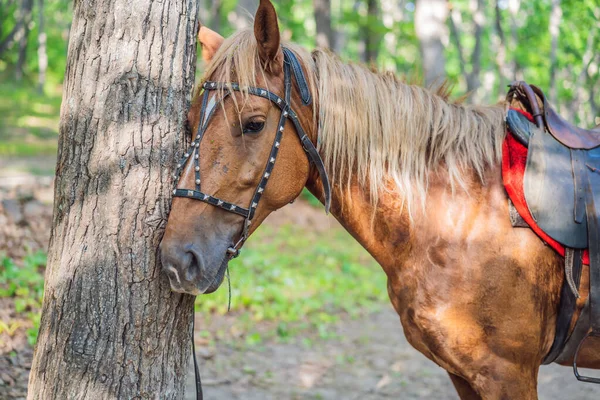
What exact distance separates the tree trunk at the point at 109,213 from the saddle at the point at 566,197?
5.53ft

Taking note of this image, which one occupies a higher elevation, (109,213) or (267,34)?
(267,34)

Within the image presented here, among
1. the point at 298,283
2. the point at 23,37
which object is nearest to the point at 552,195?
the point at 298,283

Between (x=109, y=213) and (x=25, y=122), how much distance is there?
15690mm

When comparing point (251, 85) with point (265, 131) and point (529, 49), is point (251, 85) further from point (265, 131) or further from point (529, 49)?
point (529, 49)

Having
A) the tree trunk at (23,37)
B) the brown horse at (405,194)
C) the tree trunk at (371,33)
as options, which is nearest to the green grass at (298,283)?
→ the brown horse at (405,194)

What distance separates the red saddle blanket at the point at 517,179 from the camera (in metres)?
2.39

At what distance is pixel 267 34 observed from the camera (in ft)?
7.21

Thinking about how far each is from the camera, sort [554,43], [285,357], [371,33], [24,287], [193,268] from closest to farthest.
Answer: [193,268]
[24,287]
[285,357]
[554,43]
[371,33]

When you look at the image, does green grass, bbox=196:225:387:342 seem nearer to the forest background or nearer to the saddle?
the forest background

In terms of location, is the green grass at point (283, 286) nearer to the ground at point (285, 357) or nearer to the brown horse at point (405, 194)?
the ground at point (285, 357)

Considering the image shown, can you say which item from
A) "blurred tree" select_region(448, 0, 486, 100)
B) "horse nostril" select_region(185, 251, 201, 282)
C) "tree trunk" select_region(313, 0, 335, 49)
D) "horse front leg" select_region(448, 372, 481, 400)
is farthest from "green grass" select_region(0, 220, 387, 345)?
"tree trunk" select_region(313, 0, 335, 49)

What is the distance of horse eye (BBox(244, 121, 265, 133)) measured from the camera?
2217mm

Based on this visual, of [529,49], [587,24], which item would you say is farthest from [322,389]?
[529,49]

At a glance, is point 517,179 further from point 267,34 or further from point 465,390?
point 267,34
